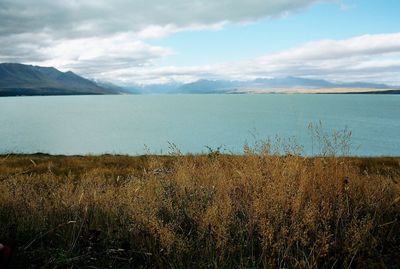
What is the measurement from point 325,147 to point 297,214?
10.5 feet

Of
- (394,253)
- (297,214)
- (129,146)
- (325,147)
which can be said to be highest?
(325,147)

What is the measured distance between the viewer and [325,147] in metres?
8.37

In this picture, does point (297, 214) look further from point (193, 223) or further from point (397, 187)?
point (397, 187)

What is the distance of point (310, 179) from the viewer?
289 inches

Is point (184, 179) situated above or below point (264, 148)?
below

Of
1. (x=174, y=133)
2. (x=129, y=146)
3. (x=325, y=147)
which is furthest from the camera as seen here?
(x=174, y=133)

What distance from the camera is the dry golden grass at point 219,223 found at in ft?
17.1

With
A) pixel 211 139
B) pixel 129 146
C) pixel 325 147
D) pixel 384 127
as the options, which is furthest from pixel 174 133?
pixel 325 147

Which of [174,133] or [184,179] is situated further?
[174,133]

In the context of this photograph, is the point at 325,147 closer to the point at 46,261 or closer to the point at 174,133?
the point at 46,261

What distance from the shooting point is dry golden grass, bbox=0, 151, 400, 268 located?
5.20 meters

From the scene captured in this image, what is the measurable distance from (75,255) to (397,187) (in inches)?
260

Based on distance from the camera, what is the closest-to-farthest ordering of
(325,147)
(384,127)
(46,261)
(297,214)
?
(46,261) → (297,214) → (325,147) → (384,127)

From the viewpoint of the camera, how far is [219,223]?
5.51 metres
